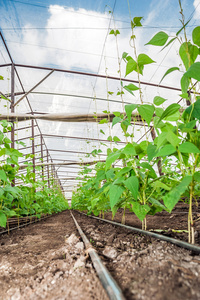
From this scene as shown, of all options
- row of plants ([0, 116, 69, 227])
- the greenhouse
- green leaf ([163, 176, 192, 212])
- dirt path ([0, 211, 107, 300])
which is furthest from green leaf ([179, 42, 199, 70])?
row of plants ([0, 116, 69, 227])

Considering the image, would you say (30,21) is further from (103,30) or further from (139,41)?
(139,41)

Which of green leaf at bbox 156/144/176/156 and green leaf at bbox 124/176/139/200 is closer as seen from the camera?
green leaf at bbox 156/144/176/156

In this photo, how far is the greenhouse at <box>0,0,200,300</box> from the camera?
0.66 meters

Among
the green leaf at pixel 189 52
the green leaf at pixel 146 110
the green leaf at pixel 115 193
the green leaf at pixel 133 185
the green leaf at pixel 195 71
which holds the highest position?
the green leaf at pixel 189 52

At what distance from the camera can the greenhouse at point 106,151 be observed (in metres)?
0.66

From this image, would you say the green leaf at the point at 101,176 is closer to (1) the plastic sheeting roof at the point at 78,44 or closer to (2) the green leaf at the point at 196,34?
(1) the plastic sheeting roof at the point at 78,44

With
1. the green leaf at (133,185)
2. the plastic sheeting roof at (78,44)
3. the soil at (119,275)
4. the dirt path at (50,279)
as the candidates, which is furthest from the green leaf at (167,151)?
the plastic sheeting roof at (78,44)

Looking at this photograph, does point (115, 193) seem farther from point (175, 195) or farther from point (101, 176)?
point (101, 176)

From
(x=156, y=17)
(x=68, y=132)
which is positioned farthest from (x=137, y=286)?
(x=68, y=132)

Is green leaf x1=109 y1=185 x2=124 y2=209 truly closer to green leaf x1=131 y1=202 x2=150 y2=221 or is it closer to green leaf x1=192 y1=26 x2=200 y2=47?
green leaf x1=131 y1=202 x2=150 y2=221

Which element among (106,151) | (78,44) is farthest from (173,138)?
(78,44)

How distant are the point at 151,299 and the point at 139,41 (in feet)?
15.2

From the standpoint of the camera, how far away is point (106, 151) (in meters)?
5.01

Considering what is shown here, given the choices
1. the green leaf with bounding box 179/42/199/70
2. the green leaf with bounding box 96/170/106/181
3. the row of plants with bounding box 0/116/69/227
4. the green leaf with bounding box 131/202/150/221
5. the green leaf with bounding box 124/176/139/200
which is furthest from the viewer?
the row of plants with bounding box 0/116/69/227
